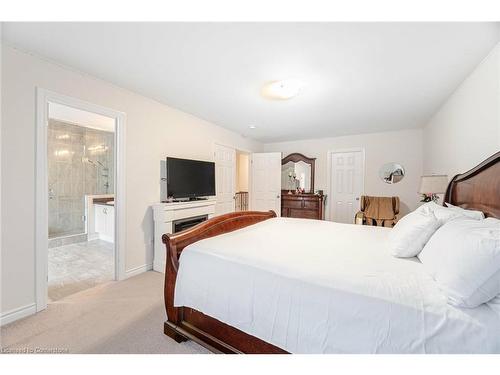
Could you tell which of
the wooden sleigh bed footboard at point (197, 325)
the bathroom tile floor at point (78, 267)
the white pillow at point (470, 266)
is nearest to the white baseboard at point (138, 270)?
the bathroom tile floor at point (78, 267)

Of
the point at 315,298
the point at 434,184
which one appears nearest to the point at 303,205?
the point at 434,184

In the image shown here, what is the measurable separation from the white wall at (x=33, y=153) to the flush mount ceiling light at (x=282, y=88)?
62.1 inches

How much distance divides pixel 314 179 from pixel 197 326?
4.43 m

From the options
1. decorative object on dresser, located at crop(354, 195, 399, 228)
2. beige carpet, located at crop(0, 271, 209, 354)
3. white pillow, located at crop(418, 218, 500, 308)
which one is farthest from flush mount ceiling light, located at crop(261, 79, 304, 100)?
decorative object on dresser, located at crop(354, 195, 399, 228)

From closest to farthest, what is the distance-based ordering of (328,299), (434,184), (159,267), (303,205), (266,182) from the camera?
1. (328,299)
2. (434,184)
3. (159,267)
4. (303,205)
5. (266,182)

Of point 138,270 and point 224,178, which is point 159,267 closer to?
point 138,270

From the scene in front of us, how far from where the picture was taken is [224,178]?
4.48m

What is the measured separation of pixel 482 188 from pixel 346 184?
134 inches

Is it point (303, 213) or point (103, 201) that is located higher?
point (103, 201)

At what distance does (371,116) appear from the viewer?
354 centimetres

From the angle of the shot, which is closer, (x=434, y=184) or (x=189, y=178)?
(x=434, y=184)

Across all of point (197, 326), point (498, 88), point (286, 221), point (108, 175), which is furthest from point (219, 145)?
point (498, 88)
